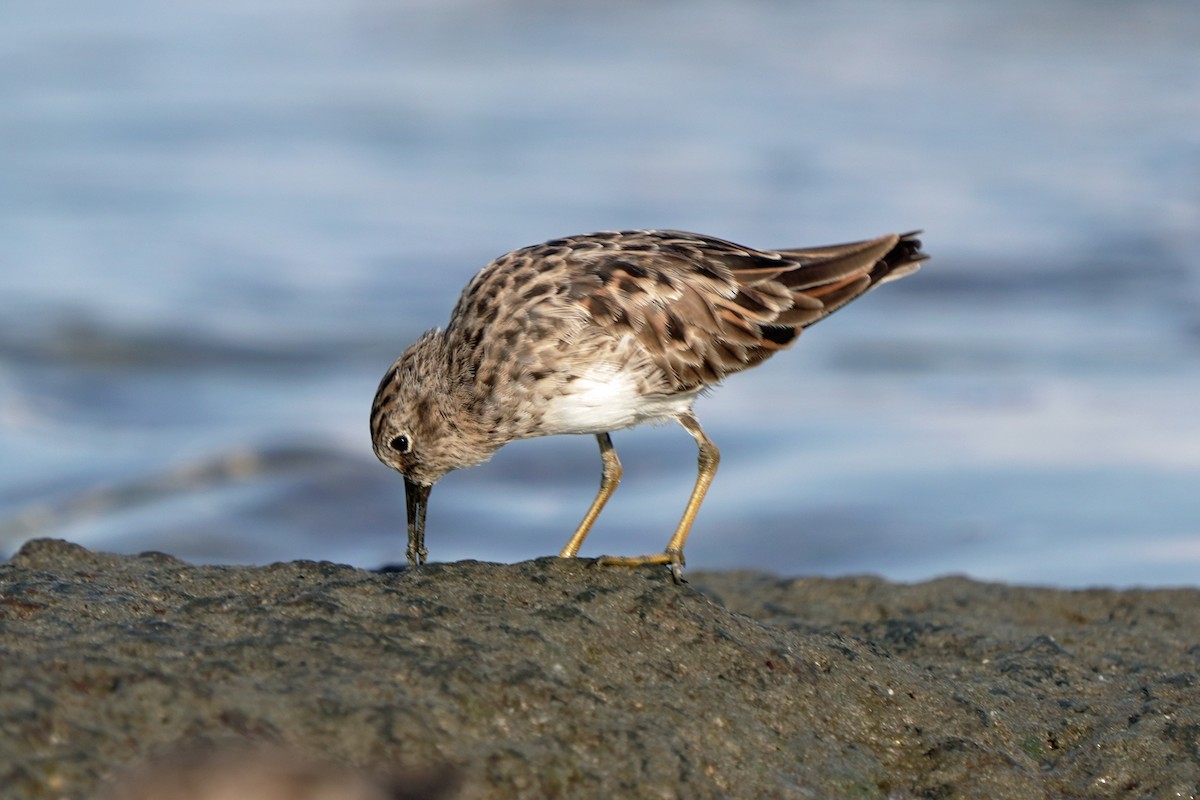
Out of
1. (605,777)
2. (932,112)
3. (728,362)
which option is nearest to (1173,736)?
(605,777)

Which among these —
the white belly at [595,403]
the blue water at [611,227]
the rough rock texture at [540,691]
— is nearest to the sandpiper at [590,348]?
the white belly at [595,403]

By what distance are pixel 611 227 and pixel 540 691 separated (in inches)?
461

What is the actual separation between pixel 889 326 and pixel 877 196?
8.66ft

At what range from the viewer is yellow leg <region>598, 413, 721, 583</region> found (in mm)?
5703

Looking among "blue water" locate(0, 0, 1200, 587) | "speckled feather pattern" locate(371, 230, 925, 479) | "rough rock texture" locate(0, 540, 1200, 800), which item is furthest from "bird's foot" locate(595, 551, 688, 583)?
"blue water" locate(0, 0, 1200, 587)

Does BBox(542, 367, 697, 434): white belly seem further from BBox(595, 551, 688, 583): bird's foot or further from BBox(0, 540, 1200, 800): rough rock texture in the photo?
BBox(0, 540, 1200, 800): rough rock texture

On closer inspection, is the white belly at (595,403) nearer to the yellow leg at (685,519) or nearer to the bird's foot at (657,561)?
the yellow leg at (685,519)

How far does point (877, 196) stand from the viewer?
1661 cm

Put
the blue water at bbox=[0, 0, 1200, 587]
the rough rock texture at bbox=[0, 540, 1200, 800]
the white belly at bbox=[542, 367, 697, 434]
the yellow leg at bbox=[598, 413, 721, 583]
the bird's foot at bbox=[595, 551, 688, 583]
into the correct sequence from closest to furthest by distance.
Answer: the rough rock texture at bbox=[0, 540, 1200, 800] → the bird's foot at bbox=[595, 551, 688, 583] → the yellow leg at bbox=[598, 413, 721, 583] → the white belly at bbox=[542, 367, 697, 434] → the blue water at bbox=[0, 0, 1200, 587]

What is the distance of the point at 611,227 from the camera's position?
15477 millimetres

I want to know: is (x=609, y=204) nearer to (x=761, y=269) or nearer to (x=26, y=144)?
(x=26, y=144)

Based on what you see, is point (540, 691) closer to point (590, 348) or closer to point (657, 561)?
point (657, 561)

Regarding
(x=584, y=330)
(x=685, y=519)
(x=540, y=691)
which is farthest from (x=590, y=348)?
(x=540, y=691)

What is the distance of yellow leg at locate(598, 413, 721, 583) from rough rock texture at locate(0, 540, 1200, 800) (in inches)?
10.0
